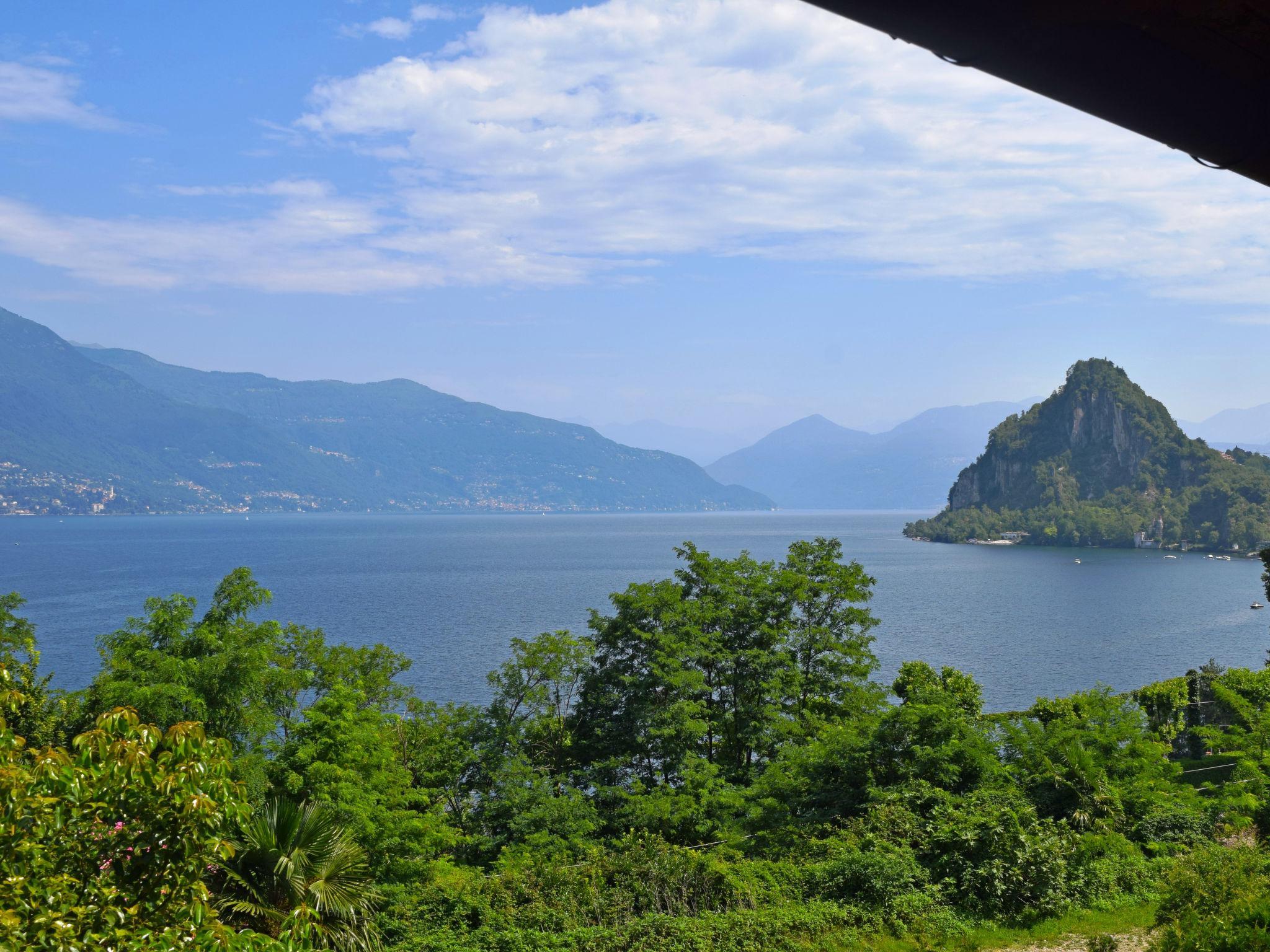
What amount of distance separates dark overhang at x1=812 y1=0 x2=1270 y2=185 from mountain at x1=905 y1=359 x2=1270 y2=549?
16098 centimetres

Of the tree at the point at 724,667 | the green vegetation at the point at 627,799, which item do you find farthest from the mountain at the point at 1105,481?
the green vegetation at the point at 627,799

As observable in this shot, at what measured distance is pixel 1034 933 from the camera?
11633mm

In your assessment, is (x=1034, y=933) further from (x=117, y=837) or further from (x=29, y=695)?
(x=29, y=695)

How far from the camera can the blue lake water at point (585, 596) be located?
49.6m

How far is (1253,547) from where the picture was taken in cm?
13638

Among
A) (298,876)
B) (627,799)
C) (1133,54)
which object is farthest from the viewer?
(627,799)

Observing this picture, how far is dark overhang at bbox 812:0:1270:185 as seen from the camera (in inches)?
73.0

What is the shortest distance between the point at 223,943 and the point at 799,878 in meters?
9.48

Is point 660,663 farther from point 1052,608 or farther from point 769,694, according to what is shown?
point 1052,608

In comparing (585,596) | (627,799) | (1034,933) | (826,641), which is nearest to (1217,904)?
(1034,933)

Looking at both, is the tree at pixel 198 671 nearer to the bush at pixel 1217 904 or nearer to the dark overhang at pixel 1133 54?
the bush at pixel 1217 904

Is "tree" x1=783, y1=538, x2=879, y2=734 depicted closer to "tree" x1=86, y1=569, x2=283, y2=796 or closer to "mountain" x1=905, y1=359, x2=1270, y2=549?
"tree" x1=86, y1=569, x2=283, y2=796

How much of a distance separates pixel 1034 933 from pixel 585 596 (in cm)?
6359

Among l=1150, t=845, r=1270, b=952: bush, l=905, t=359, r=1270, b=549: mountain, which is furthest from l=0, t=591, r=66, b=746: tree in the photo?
l=905, t=359, r=1270, b=549: mountain
